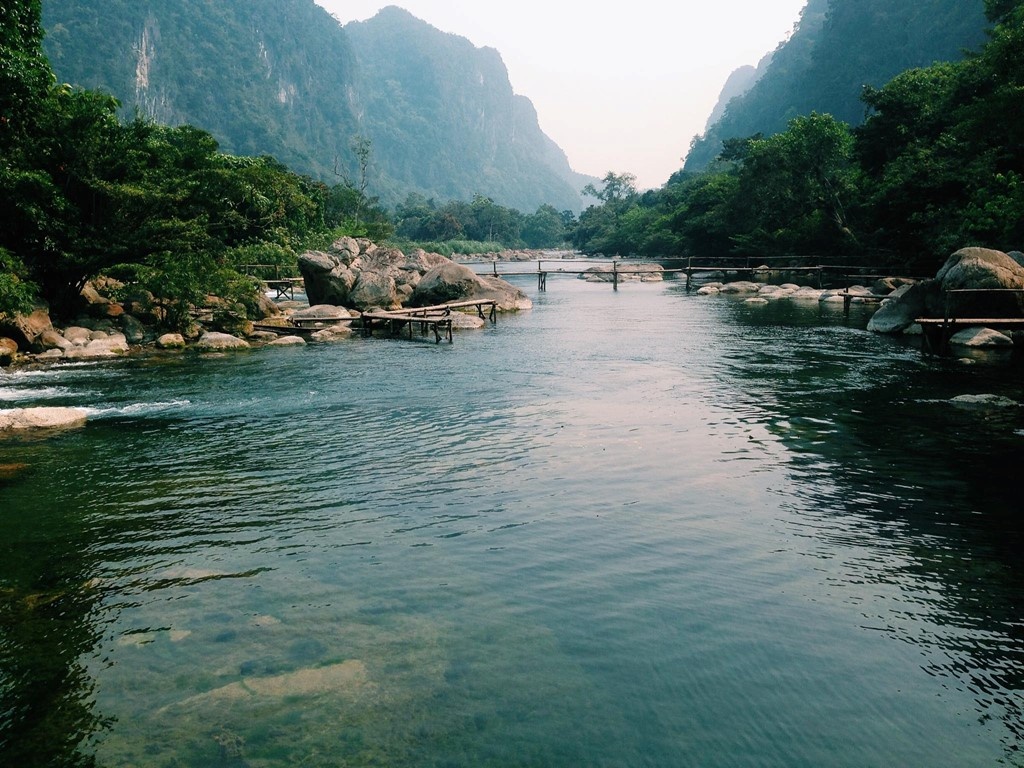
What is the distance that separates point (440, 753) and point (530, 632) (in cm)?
167

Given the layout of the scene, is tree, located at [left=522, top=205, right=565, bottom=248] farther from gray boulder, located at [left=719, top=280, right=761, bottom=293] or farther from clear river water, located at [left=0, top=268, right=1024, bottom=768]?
clear river water, located at [left=0, top=268, right=1024, bottom=768]

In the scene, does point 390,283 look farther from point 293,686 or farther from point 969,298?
point 293,686

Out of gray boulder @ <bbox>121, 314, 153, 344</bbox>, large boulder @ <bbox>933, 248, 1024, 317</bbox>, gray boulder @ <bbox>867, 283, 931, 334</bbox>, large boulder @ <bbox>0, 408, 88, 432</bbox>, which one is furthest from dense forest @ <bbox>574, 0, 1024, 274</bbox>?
gray boulder @ <bbox>121, 314, 153, 344</bbox>

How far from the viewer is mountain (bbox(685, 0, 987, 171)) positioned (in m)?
98.1

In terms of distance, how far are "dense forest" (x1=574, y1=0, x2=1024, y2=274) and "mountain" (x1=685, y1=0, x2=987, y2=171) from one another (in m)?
27.1

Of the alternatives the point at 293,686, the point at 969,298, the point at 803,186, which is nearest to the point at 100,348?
the point at 293,686

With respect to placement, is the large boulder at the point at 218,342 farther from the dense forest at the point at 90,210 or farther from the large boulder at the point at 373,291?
the large boulder at the point at 373,291

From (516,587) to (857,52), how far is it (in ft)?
449

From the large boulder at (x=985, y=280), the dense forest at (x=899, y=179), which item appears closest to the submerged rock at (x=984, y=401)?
Result: the large boulder at (x=985, y=280)

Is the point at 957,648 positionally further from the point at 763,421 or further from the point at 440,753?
the point at 763,421

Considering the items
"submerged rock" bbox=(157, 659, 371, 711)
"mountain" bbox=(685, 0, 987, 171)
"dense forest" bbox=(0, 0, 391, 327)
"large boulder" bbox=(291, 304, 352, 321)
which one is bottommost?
"submerged rock" bbox=(157, 659, 371, 711)

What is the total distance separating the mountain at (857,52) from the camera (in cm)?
9806

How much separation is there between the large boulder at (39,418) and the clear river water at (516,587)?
64 cm

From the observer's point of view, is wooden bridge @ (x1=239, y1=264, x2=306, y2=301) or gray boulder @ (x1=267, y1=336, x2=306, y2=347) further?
wooden bridge @ (x1=239, y1=264, x2=306, y2=301)
